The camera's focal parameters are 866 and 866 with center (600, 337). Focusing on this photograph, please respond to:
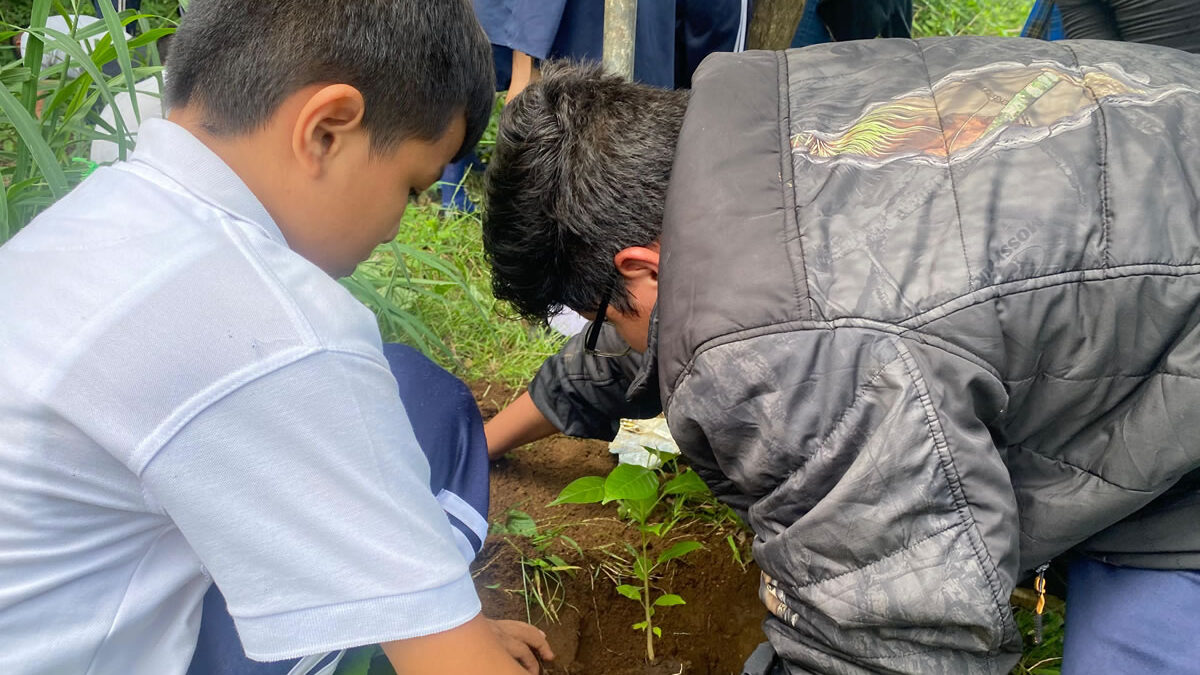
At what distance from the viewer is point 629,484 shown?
151cm

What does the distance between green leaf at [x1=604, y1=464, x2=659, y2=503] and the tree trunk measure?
182 cm

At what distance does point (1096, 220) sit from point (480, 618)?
835mm

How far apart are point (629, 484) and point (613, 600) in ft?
1.36

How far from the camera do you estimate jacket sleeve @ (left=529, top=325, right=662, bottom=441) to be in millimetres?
1673

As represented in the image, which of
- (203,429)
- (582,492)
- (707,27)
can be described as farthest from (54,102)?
(707,27)

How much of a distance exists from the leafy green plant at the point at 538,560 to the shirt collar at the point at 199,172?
1.05 metres

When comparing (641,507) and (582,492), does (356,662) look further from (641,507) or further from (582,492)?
(641,507)

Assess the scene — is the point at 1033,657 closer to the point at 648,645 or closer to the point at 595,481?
the point at 648,645

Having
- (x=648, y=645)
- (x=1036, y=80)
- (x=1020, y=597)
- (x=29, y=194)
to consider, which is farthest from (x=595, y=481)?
(x=29, y=194)

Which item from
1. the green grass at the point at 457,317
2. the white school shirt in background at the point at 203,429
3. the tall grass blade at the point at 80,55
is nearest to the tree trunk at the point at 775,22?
the green grass at the point at 457,317

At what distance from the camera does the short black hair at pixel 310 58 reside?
102 centimetres

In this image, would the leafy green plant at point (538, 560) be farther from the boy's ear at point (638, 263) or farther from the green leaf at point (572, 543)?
the boy's ear at point (638, 263)

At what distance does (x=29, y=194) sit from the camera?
153 cm

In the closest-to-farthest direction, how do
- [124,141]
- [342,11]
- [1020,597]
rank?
1. [342,11]
2. [124,141]
3. [1020,597]
